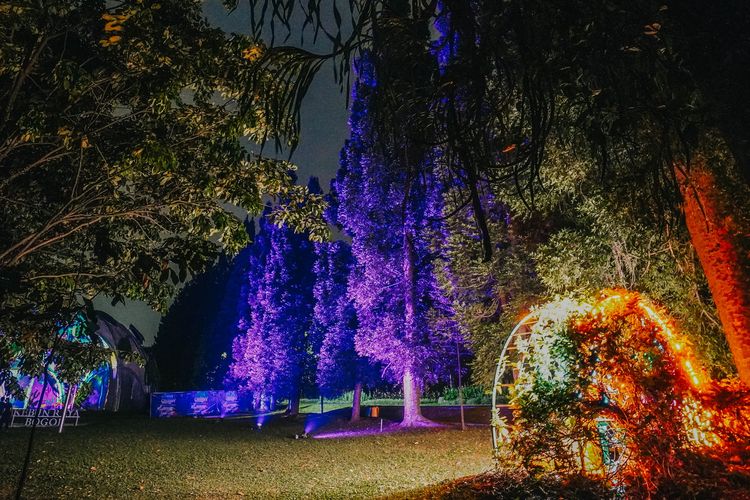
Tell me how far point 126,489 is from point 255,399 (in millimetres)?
23701

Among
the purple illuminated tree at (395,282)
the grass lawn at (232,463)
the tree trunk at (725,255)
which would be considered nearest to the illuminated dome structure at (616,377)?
the tree trunk at (725,255)

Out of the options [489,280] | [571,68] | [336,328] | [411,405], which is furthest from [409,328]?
[571,68]

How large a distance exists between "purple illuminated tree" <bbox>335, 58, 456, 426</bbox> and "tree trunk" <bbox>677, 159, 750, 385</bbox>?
13.1 meters

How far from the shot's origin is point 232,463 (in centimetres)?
1107

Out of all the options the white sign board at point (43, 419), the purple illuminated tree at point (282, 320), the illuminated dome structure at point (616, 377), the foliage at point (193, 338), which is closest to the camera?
the illuminated dome structure at point (616, 377)

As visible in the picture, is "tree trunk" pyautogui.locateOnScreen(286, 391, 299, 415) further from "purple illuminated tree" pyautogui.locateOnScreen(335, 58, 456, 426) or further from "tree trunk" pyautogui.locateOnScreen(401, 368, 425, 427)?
"tree trunk" pyautogui.locateOnScreen(401, 368, 425, 427)

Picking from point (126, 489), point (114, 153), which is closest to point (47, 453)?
point (126, 489)

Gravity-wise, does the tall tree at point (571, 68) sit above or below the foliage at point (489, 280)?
below

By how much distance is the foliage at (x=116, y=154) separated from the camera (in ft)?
13.5

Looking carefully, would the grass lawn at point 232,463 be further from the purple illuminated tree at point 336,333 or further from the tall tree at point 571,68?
the tall tree at point 571,68

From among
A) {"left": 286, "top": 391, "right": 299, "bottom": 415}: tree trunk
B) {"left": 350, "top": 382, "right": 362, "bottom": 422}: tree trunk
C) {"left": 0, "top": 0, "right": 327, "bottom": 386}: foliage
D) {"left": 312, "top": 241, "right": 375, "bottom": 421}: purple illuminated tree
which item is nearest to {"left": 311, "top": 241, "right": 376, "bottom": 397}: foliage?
{"left": 312, "top": 241, "right": 375, "bottom": 421}: purple illuminated tree

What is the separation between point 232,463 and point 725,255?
11216 mm

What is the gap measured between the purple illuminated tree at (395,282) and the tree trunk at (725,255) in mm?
13104

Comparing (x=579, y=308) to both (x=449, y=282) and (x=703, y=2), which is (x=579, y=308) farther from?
(x=449, y=282)
